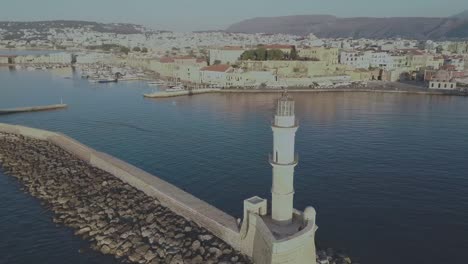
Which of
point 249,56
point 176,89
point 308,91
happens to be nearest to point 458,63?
point 308,91

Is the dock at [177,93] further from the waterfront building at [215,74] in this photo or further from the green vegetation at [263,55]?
the green vegetation at [263,55]

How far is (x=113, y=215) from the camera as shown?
16312mm

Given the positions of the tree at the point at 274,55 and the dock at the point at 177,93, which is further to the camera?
the tree at the point at 274,55

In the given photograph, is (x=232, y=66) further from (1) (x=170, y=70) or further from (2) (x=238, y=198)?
(2) (x=238, y=198)

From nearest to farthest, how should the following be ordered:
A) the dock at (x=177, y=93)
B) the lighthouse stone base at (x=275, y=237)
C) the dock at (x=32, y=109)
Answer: the lighthouse stone base at (x=275, y=237), the dock at (x=32, y=109), the dock at (x=177, y=93)

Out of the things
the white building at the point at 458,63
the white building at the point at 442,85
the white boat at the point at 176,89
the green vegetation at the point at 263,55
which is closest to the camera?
the white boat at the point at 176,89

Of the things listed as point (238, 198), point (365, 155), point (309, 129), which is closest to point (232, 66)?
point (309, 129)

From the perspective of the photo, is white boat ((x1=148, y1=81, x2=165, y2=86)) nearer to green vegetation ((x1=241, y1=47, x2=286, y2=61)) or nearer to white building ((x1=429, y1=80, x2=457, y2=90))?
green vegetation ((x1=241, y1=47, x2=286, y2=61))

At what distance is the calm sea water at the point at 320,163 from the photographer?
1509 cm

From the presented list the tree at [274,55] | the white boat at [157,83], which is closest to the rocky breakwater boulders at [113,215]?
the white boat at [157,83]

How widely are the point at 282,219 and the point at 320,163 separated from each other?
1153cm

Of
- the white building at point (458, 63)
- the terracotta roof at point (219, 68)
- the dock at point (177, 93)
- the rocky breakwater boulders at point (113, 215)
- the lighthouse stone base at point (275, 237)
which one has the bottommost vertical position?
the rocky breakwater boulders at point (113, 215)

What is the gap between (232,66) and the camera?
216ft

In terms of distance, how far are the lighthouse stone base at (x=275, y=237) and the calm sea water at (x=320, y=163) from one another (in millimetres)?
2625
